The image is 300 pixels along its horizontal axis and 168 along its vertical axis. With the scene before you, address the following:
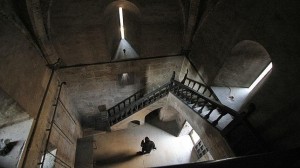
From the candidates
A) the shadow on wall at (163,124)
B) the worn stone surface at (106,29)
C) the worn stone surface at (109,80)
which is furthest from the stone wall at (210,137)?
the shadow on wall at (163,124)

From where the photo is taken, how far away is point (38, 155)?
21.8 feet

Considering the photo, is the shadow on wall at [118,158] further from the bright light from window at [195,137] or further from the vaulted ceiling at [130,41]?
the bright light from window at [195,137]

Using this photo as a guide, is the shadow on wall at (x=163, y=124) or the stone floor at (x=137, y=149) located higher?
the shadow on wall at (x=163, y=124)

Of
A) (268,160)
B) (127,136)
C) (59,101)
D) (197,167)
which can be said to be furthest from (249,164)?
(127,136)

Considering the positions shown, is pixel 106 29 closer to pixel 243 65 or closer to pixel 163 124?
pixel 243 65

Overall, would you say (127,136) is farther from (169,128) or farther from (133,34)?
(133,34)

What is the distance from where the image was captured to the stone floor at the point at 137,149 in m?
10.4

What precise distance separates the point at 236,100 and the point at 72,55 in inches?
276

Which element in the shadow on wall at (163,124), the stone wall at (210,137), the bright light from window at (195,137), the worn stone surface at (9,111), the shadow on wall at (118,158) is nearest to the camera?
the worn stone surface at (9,111)

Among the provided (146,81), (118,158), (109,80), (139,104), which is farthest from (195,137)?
(109,80)

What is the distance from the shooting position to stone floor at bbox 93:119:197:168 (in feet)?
34.0

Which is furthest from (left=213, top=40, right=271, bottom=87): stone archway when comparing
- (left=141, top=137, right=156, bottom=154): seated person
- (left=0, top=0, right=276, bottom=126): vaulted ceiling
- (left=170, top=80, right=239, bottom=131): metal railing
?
(left=141, top=137, right=156, bottom=154): seated person

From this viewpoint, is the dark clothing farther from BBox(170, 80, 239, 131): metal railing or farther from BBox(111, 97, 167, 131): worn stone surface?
BBox(170, 80, 239, 131): metal railing

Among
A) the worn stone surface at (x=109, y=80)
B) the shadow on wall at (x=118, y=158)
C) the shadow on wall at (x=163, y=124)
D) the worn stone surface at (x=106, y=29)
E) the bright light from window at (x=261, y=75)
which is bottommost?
the shadow on wall at (x=118, y=158)
